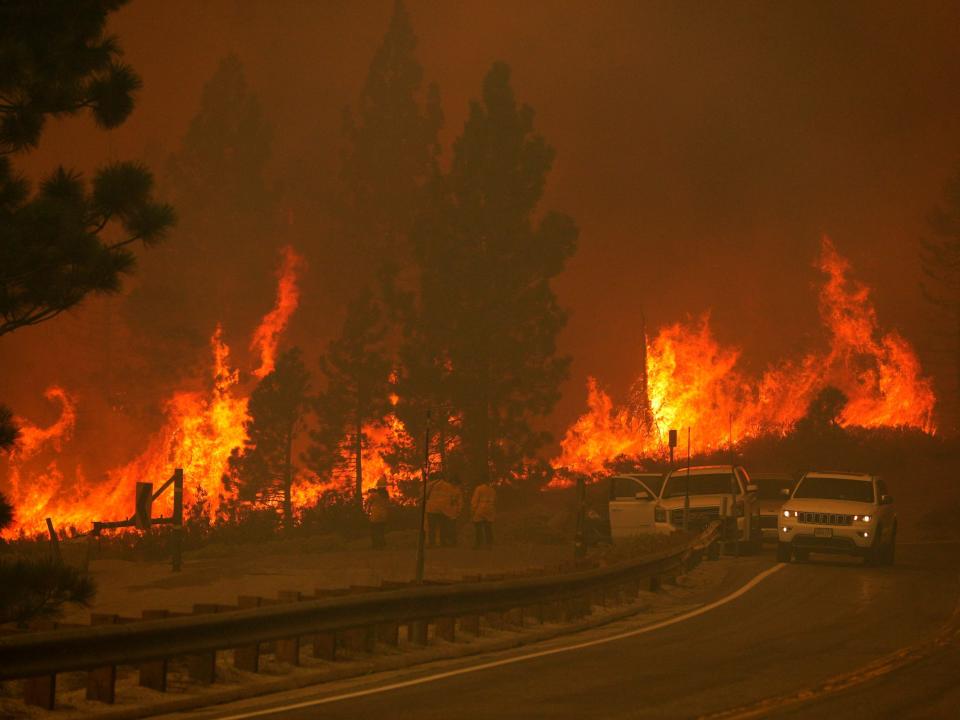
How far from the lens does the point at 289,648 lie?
12398 millimetres

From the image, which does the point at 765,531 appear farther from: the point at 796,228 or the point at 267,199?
the point at 267,199

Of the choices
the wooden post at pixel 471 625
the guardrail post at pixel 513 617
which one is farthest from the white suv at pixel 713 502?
the wooden post at pixel 471 625

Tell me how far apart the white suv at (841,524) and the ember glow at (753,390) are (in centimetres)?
3574

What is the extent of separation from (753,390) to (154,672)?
194 feet

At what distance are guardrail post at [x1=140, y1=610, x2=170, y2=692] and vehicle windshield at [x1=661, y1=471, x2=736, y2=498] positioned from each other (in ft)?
70.0

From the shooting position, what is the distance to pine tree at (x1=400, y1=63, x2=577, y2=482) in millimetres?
53875

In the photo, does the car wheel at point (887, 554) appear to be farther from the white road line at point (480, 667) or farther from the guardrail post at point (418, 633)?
the guardrail post at point (418, 633)

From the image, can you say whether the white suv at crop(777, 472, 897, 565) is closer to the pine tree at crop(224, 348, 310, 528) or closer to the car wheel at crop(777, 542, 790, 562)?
the car wheel at crop(777, 542, 790, 562)

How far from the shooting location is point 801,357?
67.9 m

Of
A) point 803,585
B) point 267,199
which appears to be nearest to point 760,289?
point 267,199

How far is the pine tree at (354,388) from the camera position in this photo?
2384 inches

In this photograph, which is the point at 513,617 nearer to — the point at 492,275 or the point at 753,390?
the point at 492,275

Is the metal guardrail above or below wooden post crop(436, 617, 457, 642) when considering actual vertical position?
above

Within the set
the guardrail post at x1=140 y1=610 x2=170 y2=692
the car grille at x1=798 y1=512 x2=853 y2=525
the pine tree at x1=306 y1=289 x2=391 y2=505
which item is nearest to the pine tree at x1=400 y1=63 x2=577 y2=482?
the pine tree at x1=306 y1=289 x2=391 y2=505
